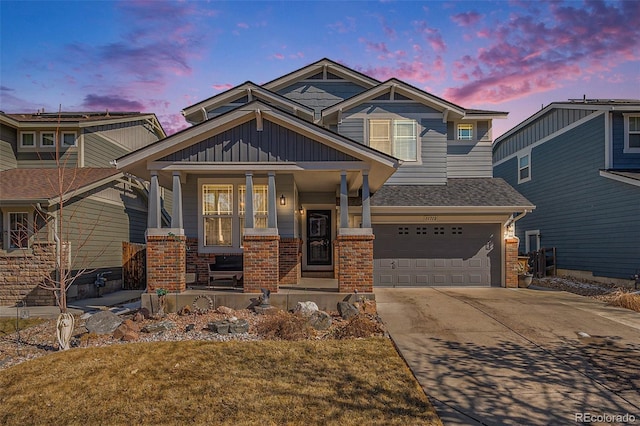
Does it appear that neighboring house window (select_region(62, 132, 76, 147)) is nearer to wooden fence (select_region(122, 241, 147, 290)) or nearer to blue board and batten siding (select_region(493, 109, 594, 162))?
wooden fence (select_region(122, 241, 147, 290))

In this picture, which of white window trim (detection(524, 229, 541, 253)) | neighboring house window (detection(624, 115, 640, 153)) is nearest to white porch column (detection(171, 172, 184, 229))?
neighboring house window (detection(624, 115, 640, 153))

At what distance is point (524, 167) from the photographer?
19.6 meters

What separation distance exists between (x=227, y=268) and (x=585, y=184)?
46.4ft

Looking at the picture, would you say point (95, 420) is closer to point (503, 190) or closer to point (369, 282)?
point (369, 282)

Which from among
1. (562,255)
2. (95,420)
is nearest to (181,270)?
(95,420)

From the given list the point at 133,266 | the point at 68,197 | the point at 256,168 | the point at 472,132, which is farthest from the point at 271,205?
the point at 133,266

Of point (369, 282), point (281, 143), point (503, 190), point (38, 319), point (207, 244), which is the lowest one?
point (38, 319)

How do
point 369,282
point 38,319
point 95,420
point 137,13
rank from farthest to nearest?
point 137,13
point 38,319
point 369,282
point 95,420

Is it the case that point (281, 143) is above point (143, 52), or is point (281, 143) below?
below

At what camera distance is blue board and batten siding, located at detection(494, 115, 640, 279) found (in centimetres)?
1328

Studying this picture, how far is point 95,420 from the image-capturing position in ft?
14.5

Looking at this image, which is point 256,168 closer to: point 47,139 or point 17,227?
point 17,227

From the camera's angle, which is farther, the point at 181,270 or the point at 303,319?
the point at 181,270

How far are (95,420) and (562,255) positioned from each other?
17926 mm
